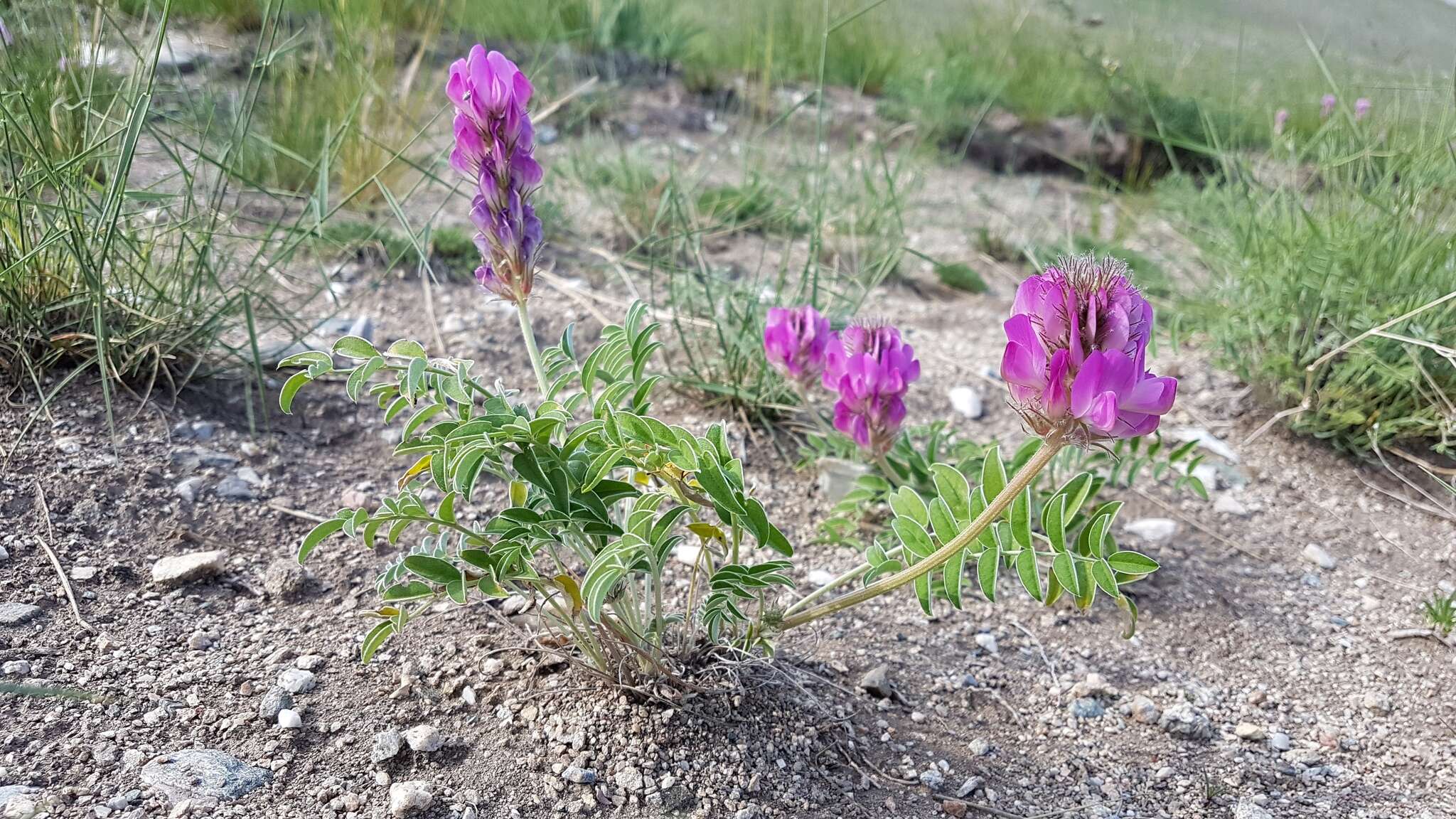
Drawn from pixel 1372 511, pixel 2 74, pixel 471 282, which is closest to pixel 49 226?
pixel 2 74

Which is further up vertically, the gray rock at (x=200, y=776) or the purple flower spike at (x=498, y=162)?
the purple flower spike at (x=498, y=162)

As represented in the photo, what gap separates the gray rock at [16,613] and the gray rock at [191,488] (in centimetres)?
39

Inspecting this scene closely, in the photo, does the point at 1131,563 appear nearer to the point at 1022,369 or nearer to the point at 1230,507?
the point at 1022,369

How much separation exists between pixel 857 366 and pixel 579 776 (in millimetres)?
918

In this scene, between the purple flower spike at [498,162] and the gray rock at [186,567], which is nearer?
the purple flower spike at [498,162]

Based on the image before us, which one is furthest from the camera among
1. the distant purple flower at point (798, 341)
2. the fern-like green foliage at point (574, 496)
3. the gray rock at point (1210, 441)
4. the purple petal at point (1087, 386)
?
the gray rock at point (1210, 441)

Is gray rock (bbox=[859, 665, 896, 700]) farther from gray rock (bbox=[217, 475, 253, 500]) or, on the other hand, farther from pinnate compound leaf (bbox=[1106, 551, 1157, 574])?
gray rock (bbox=[217, 475, 253, 500])

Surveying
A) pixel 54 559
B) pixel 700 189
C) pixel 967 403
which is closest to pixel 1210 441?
pixel 967 403

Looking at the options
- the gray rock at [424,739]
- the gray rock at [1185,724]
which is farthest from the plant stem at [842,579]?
the gray rock at [1185,724]

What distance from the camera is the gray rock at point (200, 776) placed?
1271 mm

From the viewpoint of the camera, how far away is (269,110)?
3.42m

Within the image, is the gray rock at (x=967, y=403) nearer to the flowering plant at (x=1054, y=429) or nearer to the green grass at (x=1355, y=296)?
the green grass at (x=1355, y=296)

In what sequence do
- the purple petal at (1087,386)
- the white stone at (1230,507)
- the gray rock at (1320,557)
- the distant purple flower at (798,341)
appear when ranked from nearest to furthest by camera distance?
the purple petal at (1087,386) < the distant purple flower at (798,341) < the gray rock at (1320,557) < the white stone at (1230,507)

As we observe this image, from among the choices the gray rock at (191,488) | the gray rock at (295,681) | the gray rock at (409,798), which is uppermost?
the gray rock at (191,488)
